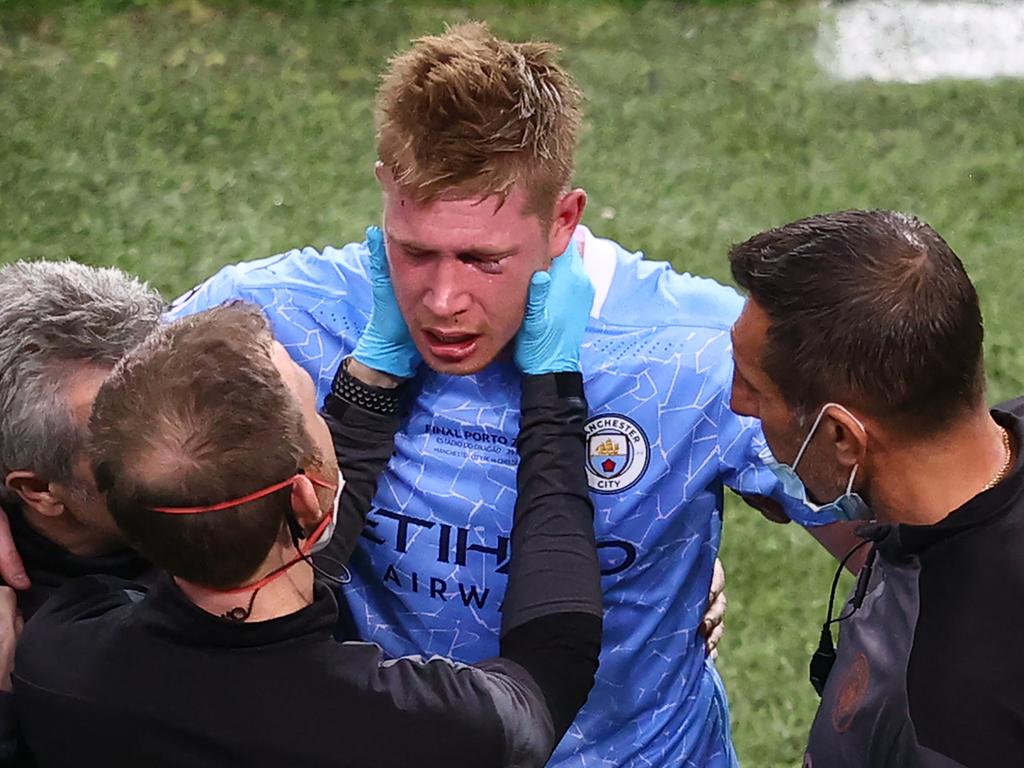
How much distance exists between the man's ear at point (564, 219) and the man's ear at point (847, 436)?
0.64 meters

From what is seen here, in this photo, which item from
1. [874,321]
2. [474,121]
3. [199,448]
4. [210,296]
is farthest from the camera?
[210,296]

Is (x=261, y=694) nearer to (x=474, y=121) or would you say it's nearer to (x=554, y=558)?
(x=554, y=558)

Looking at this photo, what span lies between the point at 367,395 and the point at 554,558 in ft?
1.55

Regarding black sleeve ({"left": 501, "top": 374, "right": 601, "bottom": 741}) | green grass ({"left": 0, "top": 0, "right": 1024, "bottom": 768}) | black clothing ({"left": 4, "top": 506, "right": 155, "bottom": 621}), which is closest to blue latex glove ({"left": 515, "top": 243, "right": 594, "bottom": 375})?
black sleeve ({"left": 501, "top": 374, "right": 601, "bottom": 741})

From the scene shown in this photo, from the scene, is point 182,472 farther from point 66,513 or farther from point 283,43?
point 283,43

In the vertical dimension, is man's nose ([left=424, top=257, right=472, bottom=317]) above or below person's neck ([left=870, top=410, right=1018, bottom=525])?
above

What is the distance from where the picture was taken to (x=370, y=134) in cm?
645

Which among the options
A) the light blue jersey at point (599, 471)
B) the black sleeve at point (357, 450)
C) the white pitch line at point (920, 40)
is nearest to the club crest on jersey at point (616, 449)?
the light blue jersey at point (599, 471)

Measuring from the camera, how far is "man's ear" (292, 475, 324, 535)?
6.36ft

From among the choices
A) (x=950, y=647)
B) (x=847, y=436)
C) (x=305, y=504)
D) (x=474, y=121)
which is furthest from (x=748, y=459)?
(x=305, y=504)

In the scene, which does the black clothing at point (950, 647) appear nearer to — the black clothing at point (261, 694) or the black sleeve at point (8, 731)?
the black clothing at point (261, 694)

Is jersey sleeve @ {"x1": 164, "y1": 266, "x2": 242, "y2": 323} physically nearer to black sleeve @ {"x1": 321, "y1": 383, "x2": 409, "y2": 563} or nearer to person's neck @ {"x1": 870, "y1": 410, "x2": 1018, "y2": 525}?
black sleeve @ {"x1": 321, "y1": 383, "x2": 409, "y2": 563}

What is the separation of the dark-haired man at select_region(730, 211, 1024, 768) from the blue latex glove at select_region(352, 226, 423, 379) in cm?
61

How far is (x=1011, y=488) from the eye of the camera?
193cm
